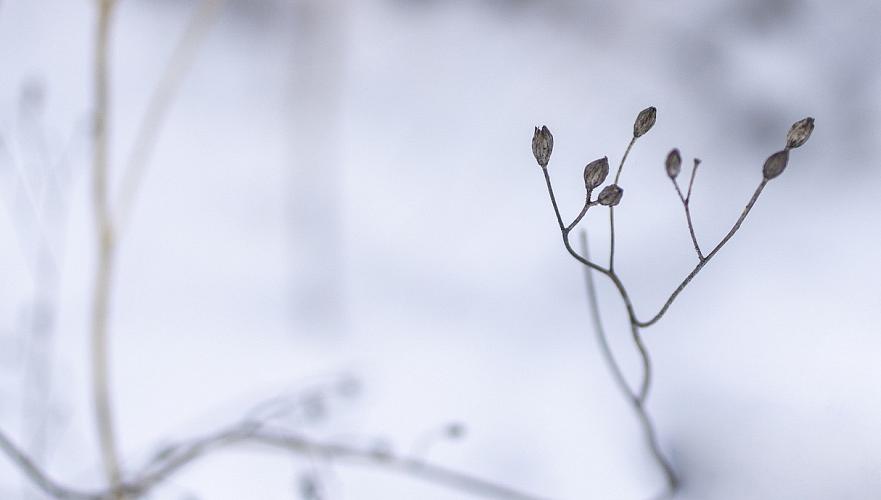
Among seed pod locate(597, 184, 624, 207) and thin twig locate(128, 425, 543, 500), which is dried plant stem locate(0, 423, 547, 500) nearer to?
thin twig locate(128, 425, 543, 500)

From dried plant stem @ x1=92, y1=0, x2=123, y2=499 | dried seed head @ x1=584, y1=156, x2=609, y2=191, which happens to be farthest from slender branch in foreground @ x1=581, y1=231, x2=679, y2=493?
dried plant stem @ x1=92, y1=0, x2=123, y2=499

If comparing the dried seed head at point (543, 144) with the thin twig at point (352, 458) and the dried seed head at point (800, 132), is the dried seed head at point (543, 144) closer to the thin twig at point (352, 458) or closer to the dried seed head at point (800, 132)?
the dried seed head at point (800, 132)

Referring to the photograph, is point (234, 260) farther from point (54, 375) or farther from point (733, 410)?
point (733, 410)

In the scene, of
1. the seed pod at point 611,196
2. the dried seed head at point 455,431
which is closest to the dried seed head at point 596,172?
the seed pod at point 611,196

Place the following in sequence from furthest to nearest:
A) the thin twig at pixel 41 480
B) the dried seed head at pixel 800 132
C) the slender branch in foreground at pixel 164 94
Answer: the slender branch in foreground at pixel 164 94
the thin twig at pixel 41 480
the dried seed head at pixel 800 132

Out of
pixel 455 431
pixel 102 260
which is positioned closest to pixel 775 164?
pixel 455 431

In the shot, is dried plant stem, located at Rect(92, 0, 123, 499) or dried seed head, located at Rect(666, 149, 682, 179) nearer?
dried seed head, located at Rect(666, 149, 682, 179)

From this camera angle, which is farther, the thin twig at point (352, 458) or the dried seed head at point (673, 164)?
the thin twig at point (352, 458)
